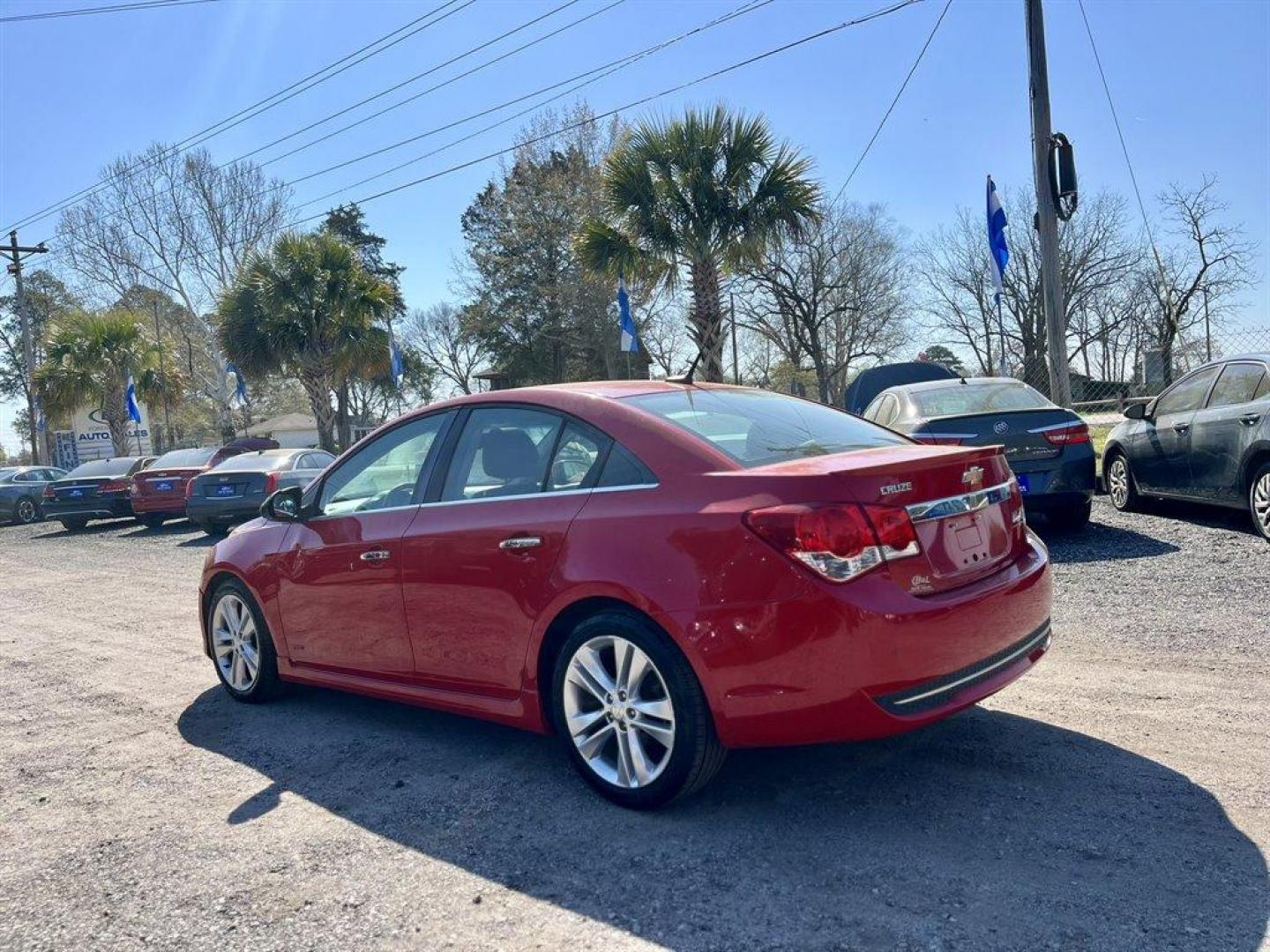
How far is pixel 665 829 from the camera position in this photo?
10.7 ft

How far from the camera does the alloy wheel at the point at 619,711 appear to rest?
329 centimetres

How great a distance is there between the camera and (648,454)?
3.45 metres

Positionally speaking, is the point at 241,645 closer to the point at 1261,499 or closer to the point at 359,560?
the point at 359,560

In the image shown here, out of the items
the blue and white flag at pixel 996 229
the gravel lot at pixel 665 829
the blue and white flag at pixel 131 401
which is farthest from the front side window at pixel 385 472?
the blue and white flag at pixel 131 401

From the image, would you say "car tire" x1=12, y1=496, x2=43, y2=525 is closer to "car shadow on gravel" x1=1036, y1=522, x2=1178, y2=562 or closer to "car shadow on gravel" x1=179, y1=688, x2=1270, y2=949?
"car shadow on gravel" x1=179, y1=688, x2=1270, y2=949

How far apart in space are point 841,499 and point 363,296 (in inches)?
923

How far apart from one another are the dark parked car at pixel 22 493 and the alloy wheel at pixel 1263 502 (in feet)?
77.1

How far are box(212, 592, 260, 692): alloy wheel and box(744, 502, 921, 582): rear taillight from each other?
3.18 m

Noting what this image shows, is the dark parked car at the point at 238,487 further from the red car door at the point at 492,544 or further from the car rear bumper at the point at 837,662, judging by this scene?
the car rear bumper at the point at 837,662

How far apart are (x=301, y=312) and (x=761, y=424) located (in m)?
22.3

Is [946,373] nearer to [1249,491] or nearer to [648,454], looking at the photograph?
[1249,491]

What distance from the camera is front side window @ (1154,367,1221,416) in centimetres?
838

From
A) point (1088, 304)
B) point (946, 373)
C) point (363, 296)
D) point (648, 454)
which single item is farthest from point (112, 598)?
point (1088, 304)

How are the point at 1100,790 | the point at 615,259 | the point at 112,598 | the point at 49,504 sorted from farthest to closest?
the point at 49,504
the point at 615,259
the point at 112,598
the point at 1100,790
